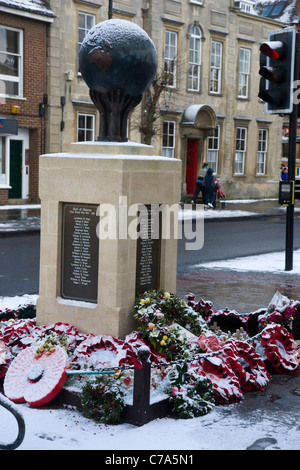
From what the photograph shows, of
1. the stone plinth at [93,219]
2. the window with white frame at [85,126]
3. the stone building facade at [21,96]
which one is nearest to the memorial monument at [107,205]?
the stone plinth at [93,219]

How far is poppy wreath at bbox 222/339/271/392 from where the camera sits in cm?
519

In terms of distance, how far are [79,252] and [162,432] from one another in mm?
2007

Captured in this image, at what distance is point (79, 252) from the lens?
19.1 feet

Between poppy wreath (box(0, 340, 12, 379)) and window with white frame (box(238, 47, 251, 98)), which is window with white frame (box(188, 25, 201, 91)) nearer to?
window with white frame (box(238, 47, 251, 98))

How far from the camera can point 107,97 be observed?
5.92 meters

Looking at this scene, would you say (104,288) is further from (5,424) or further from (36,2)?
(36,2)

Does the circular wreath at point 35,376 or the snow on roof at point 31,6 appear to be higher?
the snow on roof at point 31,6

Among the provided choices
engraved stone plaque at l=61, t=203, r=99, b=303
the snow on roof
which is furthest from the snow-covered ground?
the snow on roof

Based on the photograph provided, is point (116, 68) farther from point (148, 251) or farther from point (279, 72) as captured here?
point (279, 72)

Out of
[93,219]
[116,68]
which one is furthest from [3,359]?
[116,68]

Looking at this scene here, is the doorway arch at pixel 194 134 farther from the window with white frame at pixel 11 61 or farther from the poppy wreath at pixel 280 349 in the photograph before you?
the poppy wreath at pixel 280 349

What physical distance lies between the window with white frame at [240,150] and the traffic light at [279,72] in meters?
22.9

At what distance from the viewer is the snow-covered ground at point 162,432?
13.5 feet
